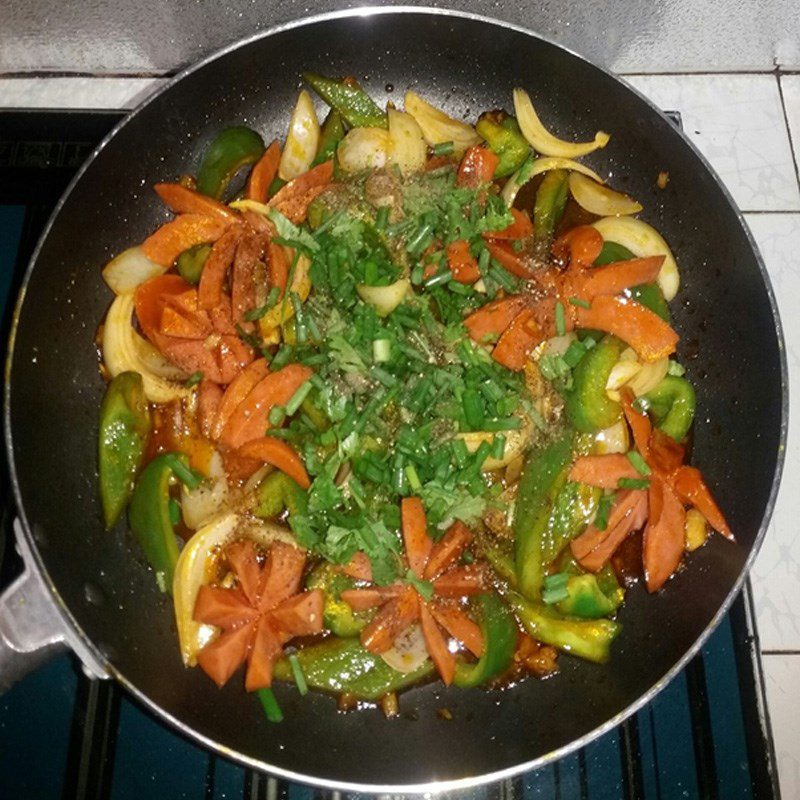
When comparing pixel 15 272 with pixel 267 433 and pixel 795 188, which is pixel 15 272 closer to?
pixel 267 433

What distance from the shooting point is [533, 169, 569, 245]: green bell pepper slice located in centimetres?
150

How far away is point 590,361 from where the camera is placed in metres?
1.34

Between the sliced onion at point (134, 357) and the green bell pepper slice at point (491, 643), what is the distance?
65cm

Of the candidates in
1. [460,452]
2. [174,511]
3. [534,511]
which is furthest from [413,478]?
[174,511]

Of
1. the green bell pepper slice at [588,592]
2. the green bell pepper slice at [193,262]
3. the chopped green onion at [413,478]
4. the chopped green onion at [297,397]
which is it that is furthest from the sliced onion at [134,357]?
the green bell pepper slice at [588,592]

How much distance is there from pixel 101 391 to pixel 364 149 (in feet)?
2.17

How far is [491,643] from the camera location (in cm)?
127

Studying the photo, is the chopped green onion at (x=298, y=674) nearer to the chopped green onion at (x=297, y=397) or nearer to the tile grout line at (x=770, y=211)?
the chopped green onion at (x=297, y=397)

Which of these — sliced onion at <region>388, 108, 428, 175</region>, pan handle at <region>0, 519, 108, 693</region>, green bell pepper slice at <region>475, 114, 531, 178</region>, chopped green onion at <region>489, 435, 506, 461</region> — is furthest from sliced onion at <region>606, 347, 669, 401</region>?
pan handle at <region>0, 519, 108, 693</region>

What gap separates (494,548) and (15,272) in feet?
3.45

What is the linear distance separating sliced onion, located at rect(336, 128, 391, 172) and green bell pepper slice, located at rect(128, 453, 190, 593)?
25.1 inches

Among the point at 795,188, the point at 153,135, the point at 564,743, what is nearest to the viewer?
the point at 564,743

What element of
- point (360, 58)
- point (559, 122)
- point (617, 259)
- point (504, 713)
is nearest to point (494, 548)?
point (504, 713)

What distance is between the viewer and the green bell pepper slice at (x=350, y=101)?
1.51 m
